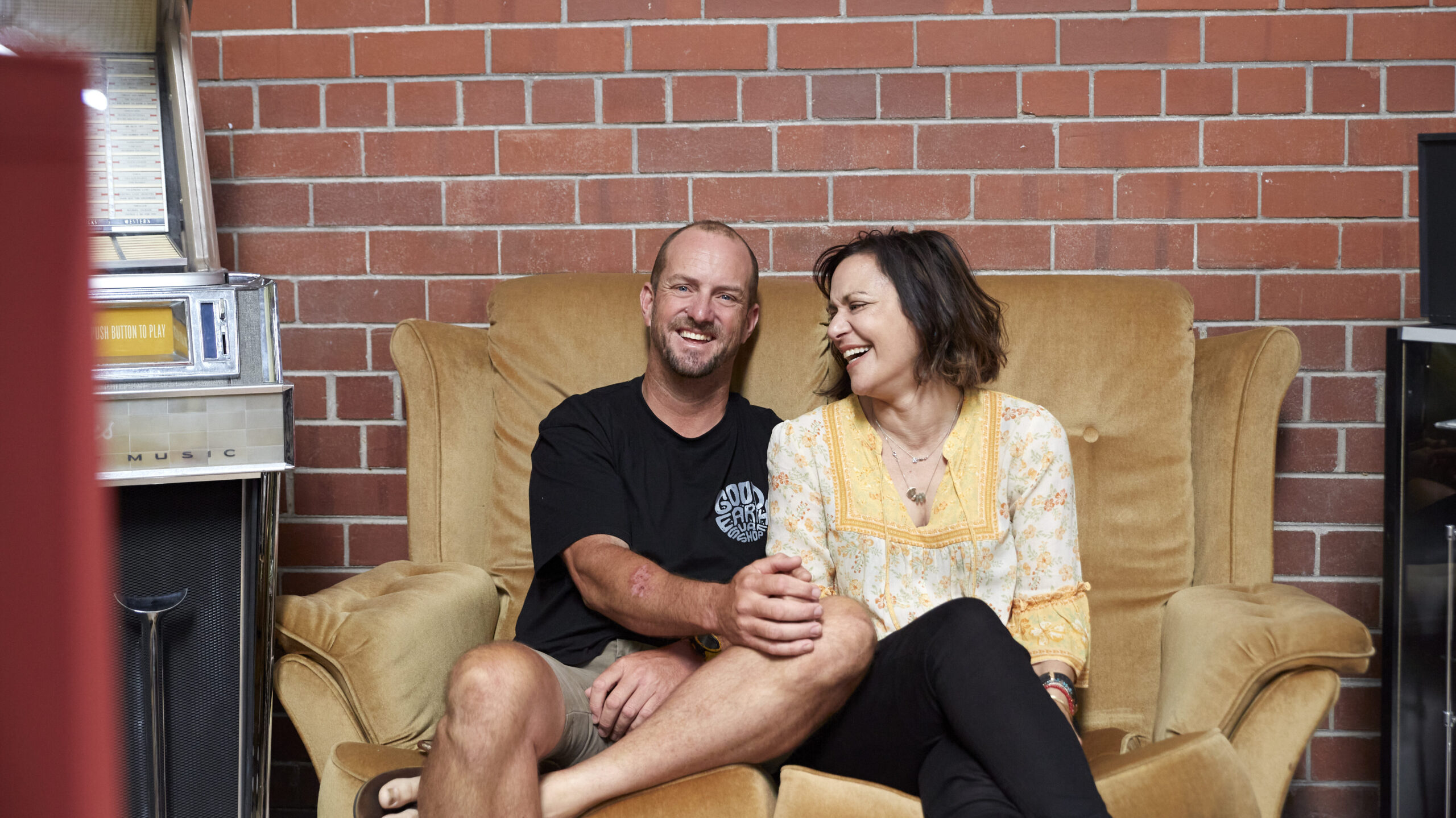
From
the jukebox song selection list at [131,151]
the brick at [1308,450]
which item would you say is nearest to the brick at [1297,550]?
the brick at [1308,450]

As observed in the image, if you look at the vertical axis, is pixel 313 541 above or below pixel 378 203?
below

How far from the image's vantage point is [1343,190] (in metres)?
2.12

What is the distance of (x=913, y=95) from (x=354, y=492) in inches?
58.7

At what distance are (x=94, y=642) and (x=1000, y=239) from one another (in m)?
2.08

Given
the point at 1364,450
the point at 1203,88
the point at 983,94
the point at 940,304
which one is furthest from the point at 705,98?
the point at 1364,450

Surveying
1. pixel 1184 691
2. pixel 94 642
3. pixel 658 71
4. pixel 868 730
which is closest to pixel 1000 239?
pixel 658 71

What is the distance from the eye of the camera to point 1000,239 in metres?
2.16

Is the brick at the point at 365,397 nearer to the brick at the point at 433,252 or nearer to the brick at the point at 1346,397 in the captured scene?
the brick at the point at 433,252

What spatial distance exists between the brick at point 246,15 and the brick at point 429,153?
31 cm

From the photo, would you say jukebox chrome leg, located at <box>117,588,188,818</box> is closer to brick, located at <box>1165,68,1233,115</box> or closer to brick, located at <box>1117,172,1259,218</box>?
brick, located at <box>1117,172,1259,218</box>

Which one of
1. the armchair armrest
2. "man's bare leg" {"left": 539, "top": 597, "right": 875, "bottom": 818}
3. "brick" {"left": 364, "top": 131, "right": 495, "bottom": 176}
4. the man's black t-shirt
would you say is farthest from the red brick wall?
"man's bare leg" {"left": 539, "top": 597, "right": 875, "bottom": 818}

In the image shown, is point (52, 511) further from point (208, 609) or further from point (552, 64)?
point (552, 64)

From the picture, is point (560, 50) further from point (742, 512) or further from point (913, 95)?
point (742, 512)

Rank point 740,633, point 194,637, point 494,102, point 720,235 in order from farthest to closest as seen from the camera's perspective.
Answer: point 494,102
point 720,235
point 194,637
point 740,633
